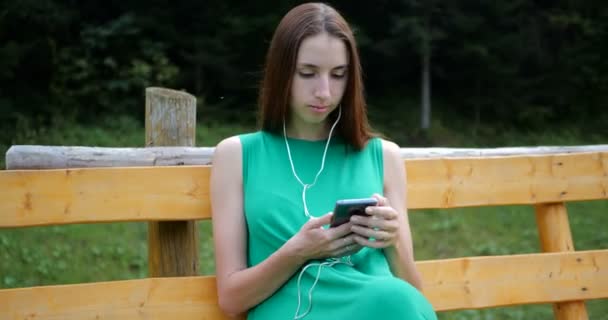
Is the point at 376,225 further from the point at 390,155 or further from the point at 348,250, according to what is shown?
the point at 390,155

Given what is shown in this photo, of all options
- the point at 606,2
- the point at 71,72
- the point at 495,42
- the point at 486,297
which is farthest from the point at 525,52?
the point at 486,297

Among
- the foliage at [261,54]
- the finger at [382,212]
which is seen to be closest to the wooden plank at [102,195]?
the finger at [382,212]

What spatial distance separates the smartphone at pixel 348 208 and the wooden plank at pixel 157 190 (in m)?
0.61

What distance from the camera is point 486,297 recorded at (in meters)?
2.99

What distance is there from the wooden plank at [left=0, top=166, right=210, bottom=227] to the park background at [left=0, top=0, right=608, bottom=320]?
202 inches

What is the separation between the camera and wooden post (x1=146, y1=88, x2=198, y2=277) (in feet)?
8.93

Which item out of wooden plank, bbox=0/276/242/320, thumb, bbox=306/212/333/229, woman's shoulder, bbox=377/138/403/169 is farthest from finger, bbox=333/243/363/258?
wooden plank, bbox=0/276/242/320

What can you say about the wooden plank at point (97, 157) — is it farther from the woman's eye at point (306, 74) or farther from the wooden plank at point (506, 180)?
the wooden plank at point (506, 180)

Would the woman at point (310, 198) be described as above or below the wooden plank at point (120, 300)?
above

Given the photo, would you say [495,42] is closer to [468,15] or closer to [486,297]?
[468,15]

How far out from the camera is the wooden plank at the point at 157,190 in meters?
2.49

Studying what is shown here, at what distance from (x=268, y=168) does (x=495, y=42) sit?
14657 mm

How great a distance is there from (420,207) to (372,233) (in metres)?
0.71

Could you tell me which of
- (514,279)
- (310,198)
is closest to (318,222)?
(310,198)
